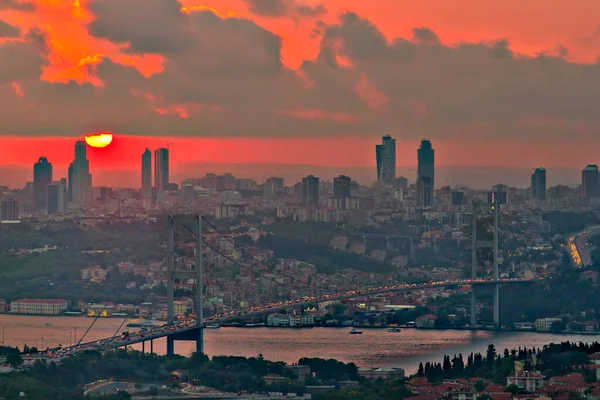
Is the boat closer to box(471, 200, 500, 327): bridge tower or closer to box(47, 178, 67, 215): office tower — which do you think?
box(471, 200, 500, 327): bridge tower

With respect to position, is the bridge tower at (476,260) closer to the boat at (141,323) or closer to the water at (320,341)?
the water at (320,341)

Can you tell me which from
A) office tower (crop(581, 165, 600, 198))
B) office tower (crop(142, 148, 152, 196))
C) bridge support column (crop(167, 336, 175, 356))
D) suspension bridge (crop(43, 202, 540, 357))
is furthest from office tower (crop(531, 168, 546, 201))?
bridge support column (crop(167, 336, 175, 356))

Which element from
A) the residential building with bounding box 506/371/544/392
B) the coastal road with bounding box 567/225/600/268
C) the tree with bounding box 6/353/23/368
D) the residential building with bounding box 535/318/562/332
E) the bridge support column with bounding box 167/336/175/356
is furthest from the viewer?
the coastal road with bounding box 567/225/600/268

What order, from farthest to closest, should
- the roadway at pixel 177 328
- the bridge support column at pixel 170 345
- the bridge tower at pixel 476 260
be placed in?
the bridge tower at pixel 476 260, the bridge support column at pixel 170 345, the roadway at pixel 177 328

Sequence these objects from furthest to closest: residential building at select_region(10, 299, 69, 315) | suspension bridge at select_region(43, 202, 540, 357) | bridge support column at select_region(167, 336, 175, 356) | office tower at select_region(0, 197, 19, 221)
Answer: office tower at select_region(0, 197, 19, 221) → residential building at select_region(10, 299, 69, 315) → bridge support column at select_region(167, 336, 175, 356) → suspension bridge at select_region(43, 202, 540, 357)

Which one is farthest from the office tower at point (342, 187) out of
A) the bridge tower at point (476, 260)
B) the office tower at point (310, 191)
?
the bridge tower at point (476, 260)

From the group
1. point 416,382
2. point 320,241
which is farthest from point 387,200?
point 416,382

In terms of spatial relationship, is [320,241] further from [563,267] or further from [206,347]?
[206,347]
